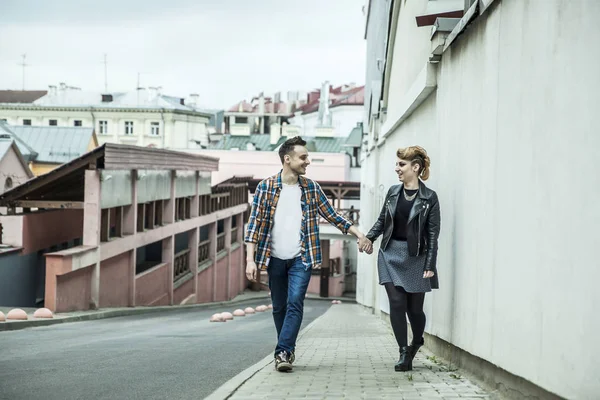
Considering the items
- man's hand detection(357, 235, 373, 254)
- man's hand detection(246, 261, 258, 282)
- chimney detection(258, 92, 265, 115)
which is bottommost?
man's hand detection(246, 261, 258, 282)

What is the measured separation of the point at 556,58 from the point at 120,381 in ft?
12.3

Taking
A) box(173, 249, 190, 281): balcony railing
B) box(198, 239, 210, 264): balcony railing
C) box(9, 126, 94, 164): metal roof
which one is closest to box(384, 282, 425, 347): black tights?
box(173, 249, 190, 281): balcony railing

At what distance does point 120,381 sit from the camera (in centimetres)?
632

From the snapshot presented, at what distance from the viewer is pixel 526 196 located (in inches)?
192

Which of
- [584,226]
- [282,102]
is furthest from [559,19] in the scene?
[282,102]

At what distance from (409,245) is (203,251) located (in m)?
31.1

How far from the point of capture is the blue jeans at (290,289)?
21.8ft

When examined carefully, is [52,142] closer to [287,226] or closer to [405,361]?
[287,226]

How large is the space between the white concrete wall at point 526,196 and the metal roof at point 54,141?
45.3 m

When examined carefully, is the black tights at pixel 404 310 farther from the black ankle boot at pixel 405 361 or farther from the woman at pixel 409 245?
the black ankle boot at pixel 405 361

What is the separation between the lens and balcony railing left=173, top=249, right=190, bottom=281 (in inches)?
1234

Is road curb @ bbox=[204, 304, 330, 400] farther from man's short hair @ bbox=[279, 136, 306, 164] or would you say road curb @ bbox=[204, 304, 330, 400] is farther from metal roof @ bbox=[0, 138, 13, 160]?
metal roof @ bbox=[0, 138, 13, 160]

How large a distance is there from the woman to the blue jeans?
0.61 meters

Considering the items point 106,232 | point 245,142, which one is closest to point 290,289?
point 106,232
